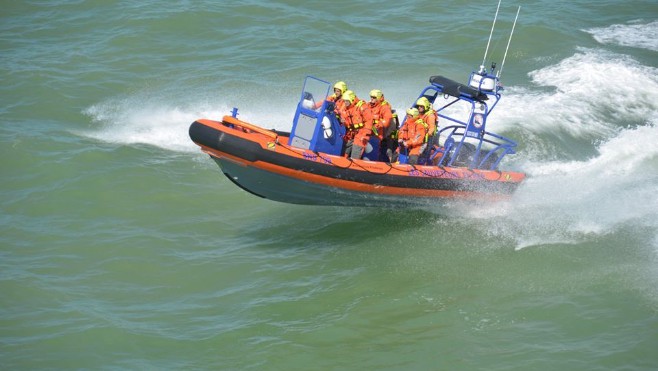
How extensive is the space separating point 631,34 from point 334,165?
1128 cm

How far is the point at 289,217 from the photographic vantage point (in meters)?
10.5

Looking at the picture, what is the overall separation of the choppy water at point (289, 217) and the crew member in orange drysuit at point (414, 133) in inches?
33.1

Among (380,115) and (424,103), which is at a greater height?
(424,103)

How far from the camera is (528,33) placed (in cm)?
1755

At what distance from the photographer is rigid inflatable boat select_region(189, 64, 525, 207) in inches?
358

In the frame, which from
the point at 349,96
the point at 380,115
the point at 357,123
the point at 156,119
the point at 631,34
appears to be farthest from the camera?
the point at 631,34

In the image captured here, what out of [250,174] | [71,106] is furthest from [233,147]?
[71,106]

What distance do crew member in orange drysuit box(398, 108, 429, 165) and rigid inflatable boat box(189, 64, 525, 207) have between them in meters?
0.18

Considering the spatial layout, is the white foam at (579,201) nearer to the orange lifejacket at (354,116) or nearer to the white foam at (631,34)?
the orange lifejacket at (354,116)

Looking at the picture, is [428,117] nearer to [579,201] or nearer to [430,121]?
[430,121]

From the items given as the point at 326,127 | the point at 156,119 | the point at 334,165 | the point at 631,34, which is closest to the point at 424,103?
the point at 326,127

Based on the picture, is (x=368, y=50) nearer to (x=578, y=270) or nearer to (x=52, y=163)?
(x=52, y=163)

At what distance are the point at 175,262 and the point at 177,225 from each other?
1.01 m

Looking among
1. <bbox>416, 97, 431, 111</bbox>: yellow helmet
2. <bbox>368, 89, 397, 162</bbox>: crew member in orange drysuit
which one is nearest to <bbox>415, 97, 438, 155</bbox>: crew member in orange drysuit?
<bbox>416, 97, 431, 111</bbox>: yellow helmet
